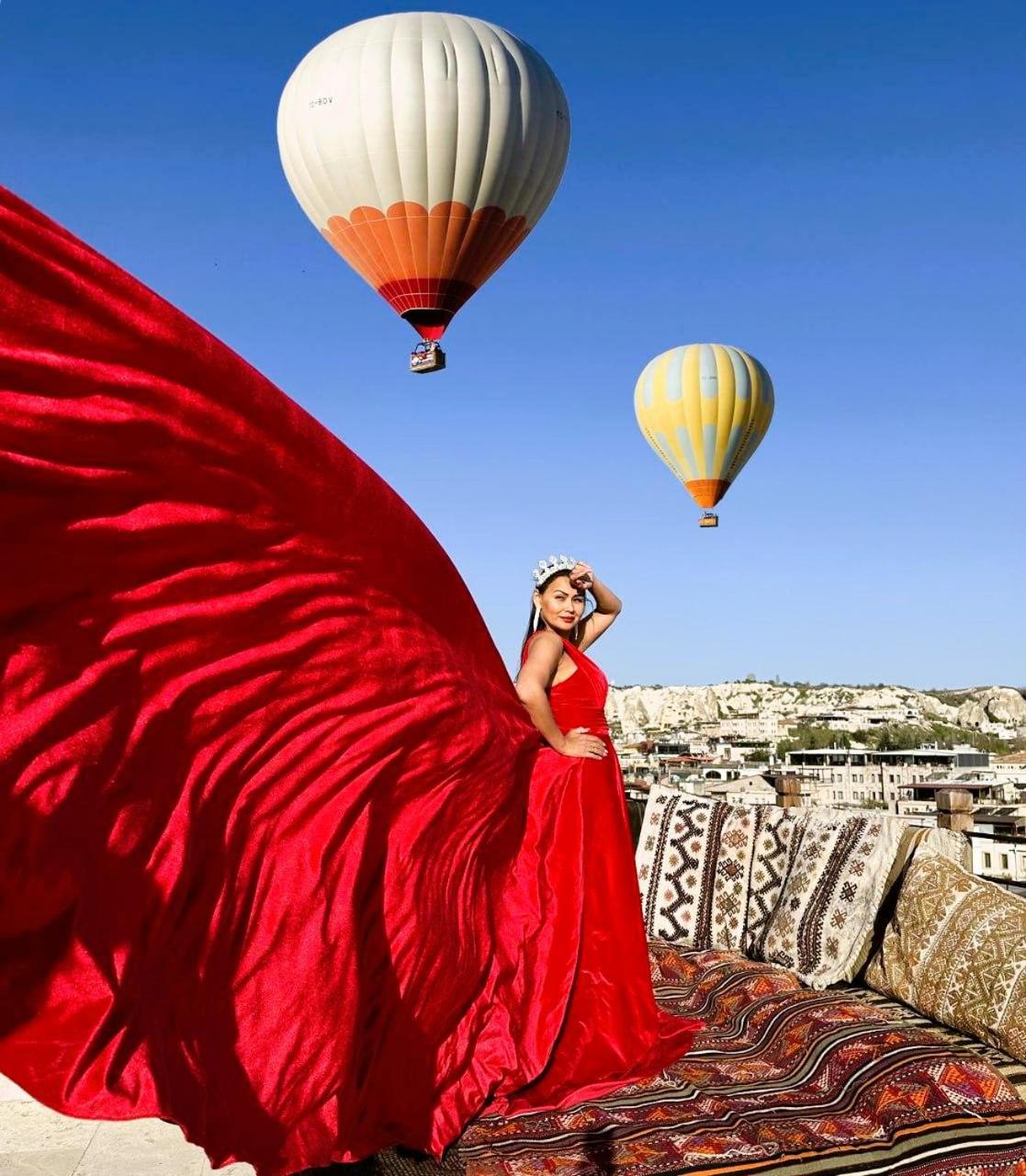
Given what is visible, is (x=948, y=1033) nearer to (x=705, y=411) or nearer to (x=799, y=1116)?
(x=799, y=1116)

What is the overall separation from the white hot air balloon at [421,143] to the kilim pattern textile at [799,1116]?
39.0 ft

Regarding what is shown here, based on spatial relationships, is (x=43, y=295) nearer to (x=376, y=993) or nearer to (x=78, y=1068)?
(x=78, y=1068)

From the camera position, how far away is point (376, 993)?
2.96 m

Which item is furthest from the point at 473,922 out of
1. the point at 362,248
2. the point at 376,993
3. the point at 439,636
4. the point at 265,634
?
the point at 362,248

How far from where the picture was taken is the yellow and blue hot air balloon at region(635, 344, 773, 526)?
2027cm

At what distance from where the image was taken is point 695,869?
18.0ft

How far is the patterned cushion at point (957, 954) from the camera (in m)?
4.01

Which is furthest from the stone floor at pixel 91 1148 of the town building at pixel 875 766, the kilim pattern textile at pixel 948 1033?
the town building at pixel 875 766

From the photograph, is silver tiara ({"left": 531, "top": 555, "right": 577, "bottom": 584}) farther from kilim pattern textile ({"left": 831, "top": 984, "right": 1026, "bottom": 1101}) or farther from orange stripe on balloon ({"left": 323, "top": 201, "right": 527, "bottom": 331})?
orange stripe on balloon ({"left": 323, "top": 201, "right": 527, "bottom": 331})

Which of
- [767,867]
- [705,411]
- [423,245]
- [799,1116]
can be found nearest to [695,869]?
[767,867]

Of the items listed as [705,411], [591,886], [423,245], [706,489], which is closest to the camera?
[591,886]

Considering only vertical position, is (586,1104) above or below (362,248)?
below

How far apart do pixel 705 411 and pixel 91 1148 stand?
1769 cm

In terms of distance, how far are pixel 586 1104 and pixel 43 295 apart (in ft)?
8.91
